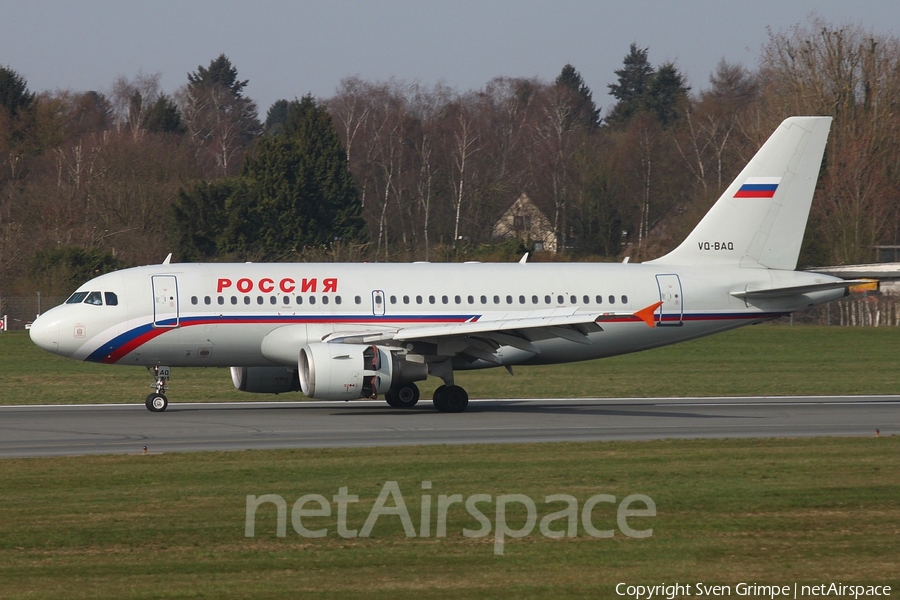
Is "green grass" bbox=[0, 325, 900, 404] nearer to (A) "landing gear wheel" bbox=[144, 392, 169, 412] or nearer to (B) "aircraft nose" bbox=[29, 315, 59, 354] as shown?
(A) "landing gear wheel" bbox=[144, 392, 169, 412]

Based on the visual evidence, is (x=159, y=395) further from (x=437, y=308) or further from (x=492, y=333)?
(x=492, y=333)

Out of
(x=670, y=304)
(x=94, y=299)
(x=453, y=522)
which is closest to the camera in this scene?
(x=453, y=522)

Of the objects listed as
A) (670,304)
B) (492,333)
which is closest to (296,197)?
(670,304)

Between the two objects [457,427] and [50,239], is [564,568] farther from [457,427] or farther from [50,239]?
[50,239]

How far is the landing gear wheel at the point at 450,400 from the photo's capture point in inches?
1087

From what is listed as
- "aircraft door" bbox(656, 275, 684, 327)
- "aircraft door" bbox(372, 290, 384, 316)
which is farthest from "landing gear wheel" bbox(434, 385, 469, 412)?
"aircraft door" bbox(656, 275, 684, 327)

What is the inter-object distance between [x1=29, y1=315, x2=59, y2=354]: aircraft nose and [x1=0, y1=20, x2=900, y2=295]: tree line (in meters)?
31.3

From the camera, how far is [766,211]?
102ft

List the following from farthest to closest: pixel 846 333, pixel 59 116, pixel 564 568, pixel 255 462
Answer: pixel 59 116
pixel 846 333
pixel 255 462
pixel 564 568

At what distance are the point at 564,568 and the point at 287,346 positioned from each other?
1660 cm

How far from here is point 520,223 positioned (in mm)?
98938

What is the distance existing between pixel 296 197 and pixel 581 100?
242 feet

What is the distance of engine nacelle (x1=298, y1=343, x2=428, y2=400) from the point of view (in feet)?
83.0

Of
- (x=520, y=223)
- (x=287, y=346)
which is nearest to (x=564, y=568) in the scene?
(x=287, y=346)
